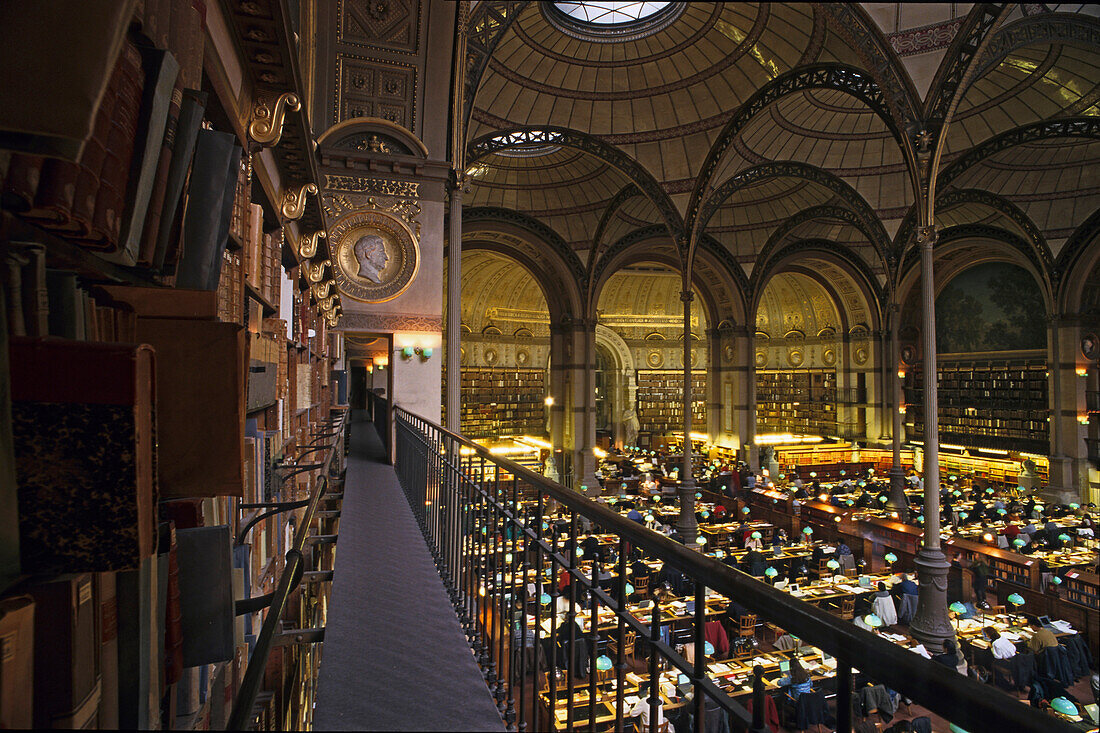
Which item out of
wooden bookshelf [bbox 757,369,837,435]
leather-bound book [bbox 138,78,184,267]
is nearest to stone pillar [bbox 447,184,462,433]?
leather-bound book [bbox 138,78,184,267]

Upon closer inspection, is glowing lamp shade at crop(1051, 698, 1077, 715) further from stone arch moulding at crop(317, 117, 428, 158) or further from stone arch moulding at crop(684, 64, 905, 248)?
stone arch moulding at crop(317, 117, 428, 158)

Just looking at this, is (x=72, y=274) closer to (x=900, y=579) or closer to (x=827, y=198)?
(x=900, y=579)

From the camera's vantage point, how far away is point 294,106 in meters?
2.72

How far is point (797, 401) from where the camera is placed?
28812 mm

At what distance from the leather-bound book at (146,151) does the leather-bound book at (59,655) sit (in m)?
0.57

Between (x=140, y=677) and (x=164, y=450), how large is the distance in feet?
1.46

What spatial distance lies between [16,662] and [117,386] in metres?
0.38

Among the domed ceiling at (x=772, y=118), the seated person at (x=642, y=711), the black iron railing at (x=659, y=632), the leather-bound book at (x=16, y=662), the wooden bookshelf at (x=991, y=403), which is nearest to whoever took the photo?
the leather-bound book at (x=16, y=662)

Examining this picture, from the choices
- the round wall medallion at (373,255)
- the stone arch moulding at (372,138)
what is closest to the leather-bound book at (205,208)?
the round wall medallion at (373,255)

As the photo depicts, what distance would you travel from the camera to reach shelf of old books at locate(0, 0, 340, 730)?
77 centimetres

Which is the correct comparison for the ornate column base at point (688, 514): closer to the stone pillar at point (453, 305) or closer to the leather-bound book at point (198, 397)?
the stone pillar at point (453, 305)

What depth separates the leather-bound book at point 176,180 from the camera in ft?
4.02

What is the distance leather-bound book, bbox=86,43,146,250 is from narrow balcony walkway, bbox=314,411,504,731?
2.30m

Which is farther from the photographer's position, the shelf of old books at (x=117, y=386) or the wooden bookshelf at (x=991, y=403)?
the wooden bookshelf at (x=991, y=403)
